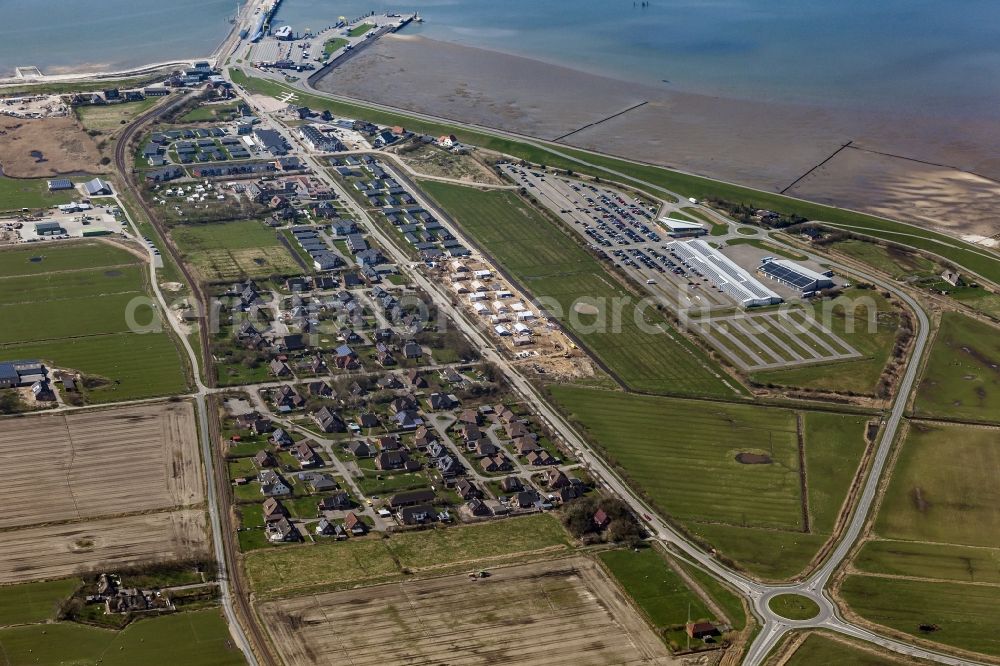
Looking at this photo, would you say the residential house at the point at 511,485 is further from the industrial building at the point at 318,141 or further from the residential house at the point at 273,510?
the industrial building at the point at 318,141

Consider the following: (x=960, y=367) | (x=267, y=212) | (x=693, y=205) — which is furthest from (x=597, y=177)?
(x=960, y=367)

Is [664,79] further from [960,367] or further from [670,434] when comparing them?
[670,434]

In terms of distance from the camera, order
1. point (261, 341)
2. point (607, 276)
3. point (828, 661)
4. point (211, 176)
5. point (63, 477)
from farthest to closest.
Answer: point (211, 176) < point (607, 276) < point (261, 341) < point (63, 477) < point (828, 661)

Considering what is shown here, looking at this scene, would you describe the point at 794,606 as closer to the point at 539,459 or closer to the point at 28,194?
the point at 539,459

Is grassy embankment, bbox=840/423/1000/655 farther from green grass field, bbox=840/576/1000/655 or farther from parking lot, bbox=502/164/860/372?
parking lot, bbox=502/164/860/372

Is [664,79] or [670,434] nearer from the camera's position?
[670,434]

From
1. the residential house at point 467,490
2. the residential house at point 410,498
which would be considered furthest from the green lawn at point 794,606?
the residential house at point 410,498
